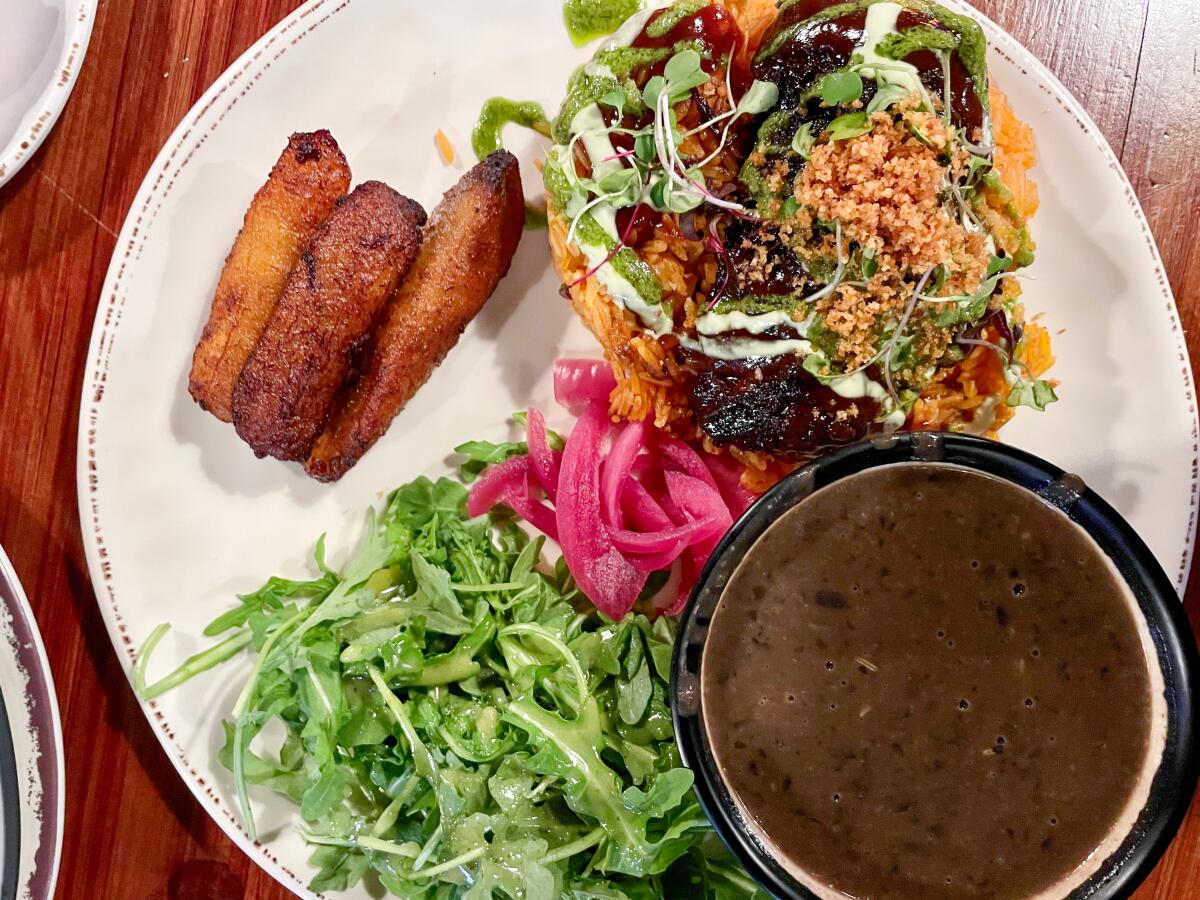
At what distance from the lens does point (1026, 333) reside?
1.86 metres

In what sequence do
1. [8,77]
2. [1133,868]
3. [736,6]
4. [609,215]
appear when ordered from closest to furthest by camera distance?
[1133,868] → [609,215] → [736,6] → [8,77]

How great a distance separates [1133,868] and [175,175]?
2147 mm

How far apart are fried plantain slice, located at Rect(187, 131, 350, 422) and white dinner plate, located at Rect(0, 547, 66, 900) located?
1.81ft

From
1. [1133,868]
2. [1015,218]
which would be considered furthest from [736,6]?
[1133,868]

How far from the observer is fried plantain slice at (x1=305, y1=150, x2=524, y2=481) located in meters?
1.89

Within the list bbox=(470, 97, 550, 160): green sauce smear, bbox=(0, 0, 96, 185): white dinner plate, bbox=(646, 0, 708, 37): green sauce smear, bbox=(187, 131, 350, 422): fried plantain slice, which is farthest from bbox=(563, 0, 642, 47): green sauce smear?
bbox=(0, 0, 96, 185): white dinner plate

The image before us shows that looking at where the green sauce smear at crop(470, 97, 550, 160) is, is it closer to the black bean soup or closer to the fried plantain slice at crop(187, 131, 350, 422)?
the fried plantain slice at crop(187, 131, 350, 422)

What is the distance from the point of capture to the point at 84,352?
2.04 metres

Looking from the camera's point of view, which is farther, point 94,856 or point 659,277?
point 94,856

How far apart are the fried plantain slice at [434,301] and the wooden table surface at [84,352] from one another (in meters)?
0.60

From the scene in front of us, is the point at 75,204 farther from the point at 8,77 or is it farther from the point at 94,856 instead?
the point at 94,856

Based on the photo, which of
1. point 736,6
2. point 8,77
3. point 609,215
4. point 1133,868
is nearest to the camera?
point 1133,868

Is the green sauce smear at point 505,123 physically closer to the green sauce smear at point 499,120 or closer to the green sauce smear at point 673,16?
the green sauce smear at point 499,120

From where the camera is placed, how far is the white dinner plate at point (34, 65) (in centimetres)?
196
